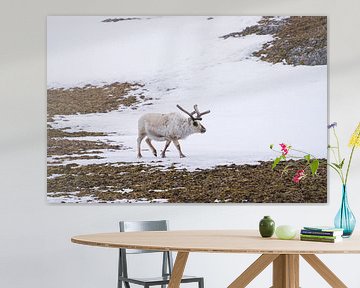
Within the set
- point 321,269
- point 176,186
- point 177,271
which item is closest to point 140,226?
point 176,186

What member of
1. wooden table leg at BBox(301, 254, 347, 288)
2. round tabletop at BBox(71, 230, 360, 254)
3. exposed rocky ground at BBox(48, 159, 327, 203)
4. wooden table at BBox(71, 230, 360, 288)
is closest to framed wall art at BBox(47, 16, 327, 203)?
exposed rocky ground at BBox(48, 159, 327, 203)

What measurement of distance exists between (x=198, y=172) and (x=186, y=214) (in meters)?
0.34

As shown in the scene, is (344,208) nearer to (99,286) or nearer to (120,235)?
(120,235)

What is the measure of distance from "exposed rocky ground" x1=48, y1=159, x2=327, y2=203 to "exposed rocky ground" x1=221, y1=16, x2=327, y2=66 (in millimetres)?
818

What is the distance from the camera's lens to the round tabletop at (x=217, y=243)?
3.69 meters

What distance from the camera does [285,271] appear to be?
425cm

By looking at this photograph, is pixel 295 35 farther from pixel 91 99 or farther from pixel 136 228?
pixel 136 228

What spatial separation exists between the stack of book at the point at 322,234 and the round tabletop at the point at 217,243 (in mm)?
42

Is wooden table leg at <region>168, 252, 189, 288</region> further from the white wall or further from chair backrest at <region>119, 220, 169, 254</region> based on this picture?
the white wall

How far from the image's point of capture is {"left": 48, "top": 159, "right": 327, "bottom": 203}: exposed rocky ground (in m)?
6.25

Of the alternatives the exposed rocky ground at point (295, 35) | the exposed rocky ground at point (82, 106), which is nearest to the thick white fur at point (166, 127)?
the exposed rocky ground at point (82, 106)

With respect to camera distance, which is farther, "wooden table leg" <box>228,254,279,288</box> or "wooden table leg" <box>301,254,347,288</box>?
"wooden table leg" <box>301,254,347,288</box>

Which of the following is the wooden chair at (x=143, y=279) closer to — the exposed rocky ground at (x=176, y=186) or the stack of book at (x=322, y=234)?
the exposed rocky ground at (x=176, y=186)

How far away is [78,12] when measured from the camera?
630 centimetres
